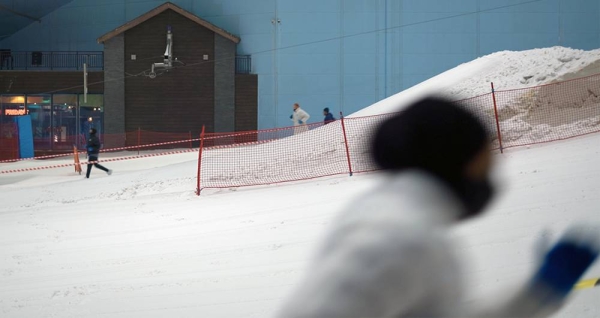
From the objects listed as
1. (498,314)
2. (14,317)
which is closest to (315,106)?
(14,317)

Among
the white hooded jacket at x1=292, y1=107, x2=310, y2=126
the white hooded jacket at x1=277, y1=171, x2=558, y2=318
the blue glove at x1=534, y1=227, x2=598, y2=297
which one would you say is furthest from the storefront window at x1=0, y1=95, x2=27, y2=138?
the blue glove at x1=534, y1=227, x2=598, y2=297

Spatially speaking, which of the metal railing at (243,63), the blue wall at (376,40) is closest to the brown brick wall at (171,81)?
the metal railing at (243,63)

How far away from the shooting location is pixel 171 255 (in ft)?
30.9

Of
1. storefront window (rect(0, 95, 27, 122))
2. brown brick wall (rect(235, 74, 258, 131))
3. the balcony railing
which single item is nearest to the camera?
brown brick wall (rect(235, 74, 258, 131))

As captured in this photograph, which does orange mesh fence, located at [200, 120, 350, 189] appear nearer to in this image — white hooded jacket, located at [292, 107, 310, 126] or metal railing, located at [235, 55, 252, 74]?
white hooded jacket, located at [292, 107, 310, 126]

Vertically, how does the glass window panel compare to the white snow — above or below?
above

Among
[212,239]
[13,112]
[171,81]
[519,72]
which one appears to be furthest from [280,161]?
[13,112]

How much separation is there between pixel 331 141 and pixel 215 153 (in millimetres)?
3919

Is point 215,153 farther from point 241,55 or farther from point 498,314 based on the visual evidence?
point 498,314

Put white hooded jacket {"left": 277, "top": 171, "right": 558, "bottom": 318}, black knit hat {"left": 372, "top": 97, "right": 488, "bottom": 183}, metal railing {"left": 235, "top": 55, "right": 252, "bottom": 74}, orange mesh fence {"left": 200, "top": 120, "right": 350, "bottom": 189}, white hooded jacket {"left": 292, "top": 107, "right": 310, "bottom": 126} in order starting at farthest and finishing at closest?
1. metal railing {"left": 235, "top": 55, "right": 252, "bottom": 74}
2. white hooded jacket {"left": 292, "top": 107, "right": 310, "bottom": 126}
3. orange mesh fence {"left": 200, "top": 120, "right": 350, "bottom": 189}
4. black knit hat {"left": 372, "top": 97, "right": 488, "bottom": 183}
5. white hooded jacket {"left": 277, "top": 171, "right": 558, "bottom": 318}

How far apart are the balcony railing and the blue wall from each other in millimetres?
7991

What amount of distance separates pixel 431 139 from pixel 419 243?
0.31m

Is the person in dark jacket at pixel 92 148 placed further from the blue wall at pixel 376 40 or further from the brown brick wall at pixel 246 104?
the blue wall at pixel 376 40

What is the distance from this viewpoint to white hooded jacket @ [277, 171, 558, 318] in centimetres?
157
